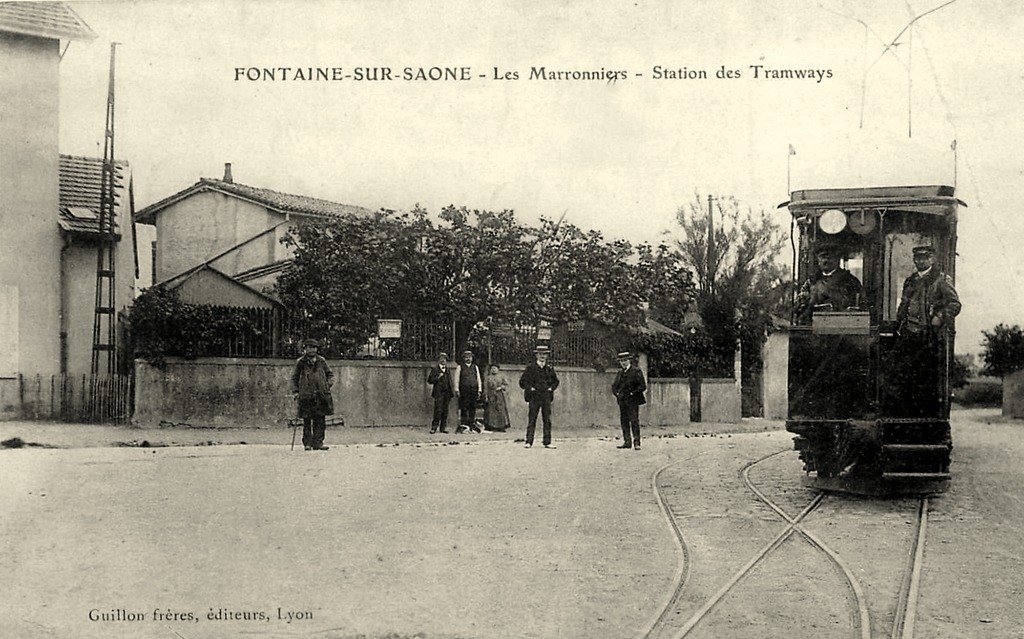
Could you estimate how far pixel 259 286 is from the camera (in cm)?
1493

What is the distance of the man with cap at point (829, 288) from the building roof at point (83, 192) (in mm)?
7753

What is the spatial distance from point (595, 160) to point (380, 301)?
686cm

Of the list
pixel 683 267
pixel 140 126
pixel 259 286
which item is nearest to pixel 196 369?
pixel 259 286

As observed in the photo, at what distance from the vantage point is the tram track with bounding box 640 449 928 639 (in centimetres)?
484

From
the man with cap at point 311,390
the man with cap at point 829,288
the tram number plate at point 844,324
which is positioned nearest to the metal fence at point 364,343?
the man with cap at point 311,390

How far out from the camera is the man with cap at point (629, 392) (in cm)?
1357

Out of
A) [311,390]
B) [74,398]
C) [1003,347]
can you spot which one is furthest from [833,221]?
[74,398]

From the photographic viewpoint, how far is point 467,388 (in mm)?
15703

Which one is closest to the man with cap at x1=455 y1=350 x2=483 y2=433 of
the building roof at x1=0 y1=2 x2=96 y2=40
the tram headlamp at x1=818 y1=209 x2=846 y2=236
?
the tram headlamp at x1=818 y1=209 x2=846 y2=236

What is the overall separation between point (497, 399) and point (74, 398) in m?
6.93

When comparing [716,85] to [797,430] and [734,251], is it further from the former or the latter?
[734,251]

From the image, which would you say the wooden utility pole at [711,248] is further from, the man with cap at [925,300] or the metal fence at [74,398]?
the metal fence at [74,398]

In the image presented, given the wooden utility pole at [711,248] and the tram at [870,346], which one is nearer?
the tram at [870,346]

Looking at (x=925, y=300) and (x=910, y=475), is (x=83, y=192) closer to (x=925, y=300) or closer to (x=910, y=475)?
(x=925, y=300)
